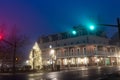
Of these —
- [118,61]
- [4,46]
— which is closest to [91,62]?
[118,61]

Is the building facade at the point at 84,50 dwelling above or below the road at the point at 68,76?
above

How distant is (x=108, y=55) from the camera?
2849 inches

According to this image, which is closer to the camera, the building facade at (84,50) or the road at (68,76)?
the road at (68,76)

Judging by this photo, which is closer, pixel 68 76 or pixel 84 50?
pixel 68 76

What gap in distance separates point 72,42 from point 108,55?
12217 mm

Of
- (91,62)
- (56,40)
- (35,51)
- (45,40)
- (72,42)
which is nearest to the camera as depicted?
(35,51)

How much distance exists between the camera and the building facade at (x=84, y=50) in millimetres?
69125

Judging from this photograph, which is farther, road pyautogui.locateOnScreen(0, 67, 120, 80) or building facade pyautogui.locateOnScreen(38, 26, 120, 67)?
building facade pyautogui.locateOnScreen(38, 26, 120, 67)

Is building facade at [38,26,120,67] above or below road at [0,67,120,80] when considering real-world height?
above

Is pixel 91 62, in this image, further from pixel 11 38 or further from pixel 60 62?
pixel 11 38

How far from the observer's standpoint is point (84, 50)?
70.4m

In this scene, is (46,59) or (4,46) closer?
(4,46)

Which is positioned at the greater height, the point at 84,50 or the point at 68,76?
the point at 84,50

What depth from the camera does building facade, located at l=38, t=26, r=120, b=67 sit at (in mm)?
69125
